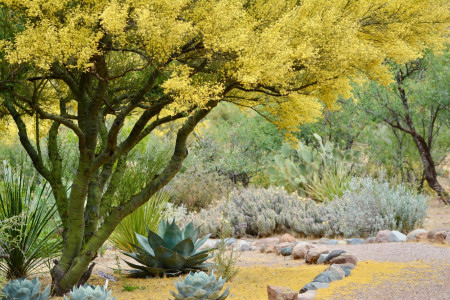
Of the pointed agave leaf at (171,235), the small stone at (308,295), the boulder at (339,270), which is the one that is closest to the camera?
the small stone at (308,295)

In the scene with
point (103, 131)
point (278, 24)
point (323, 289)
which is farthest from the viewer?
point (103, 131)

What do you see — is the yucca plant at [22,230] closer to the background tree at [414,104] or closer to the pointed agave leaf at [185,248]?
the pointed agave leaf at [185,248]

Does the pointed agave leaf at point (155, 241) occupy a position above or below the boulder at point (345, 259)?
above

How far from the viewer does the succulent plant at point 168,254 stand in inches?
251

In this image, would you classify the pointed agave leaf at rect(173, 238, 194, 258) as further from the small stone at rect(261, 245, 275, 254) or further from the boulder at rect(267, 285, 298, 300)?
the small stone at rect(261, 245, 275, 254)

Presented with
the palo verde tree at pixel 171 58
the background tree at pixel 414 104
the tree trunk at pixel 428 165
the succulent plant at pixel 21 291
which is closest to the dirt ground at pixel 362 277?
the palo verde tree at pixel 171 58

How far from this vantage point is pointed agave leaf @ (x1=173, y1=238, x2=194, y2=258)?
6.36 meters

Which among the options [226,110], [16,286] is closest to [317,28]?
[16,286]

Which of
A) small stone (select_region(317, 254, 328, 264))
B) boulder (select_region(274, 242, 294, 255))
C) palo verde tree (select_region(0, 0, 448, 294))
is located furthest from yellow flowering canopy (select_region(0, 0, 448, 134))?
boulder (select_region(274, 242, 294, 255))

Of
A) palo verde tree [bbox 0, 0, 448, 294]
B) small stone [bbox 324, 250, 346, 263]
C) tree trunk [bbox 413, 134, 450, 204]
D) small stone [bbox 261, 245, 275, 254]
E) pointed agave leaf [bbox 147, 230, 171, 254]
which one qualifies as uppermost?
palo verde tree [bbox 0, 0, 448, 294]

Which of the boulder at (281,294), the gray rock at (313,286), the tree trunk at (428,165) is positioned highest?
the tree trunk at (428,165)

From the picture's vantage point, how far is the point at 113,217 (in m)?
5.47

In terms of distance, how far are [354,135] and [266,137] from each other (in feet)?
9.52

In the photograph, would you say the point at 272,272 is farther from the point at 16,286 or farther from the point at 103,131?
the point at 16,286
